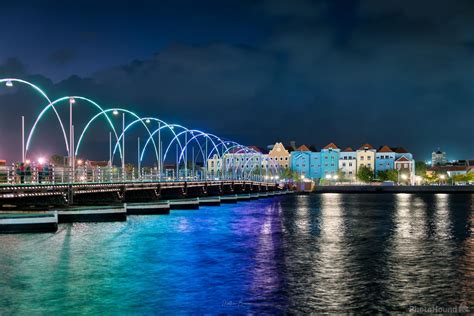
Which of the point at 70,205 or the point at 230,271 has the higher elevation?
the point at 70,205

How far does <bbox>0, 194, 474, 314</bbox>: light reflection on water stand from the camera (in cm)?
2395

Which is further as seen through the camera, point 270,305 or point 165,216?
point 165,216

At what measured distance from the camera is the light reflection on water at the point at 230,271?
24.0m

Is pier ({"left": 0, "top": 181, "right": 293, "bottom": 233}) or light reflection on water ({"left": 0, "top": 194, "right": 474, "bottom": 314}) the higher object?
pier ({"left": 0, "top": 181, "right": 293, "bottom": 233})

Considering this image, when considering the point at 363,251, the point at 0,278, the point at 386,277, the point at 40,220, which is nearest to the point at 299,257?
the point at 363,251

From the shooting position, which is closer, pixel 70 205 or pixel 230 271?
pixel 230 271

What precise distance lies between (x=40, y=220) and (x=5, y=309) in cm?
2419

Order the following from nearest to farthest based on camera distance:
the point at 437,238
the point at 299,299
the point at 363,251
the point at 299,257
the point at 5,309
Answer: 1. the point at 5,309
2. the point at 299,299
3. the point at 299,257
4. the point at 363,251
5. the point at 437,238

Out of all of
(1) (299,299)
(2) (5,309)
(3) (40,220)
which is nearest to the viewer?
(2) (5,309)

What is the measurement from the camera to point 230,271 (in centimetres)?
3181

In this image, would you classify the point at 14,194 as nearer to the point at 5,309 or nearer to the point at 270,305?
the point at 5,309

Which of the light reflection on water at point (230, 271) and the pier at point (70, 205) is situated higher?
the pier at point (70, 205)

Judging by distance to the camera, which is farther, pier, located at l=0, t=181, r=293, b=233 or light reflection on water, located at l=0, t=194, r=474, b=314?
pier, located at l=0, t=181, r=293, b=233

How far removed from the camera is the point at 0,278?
28578 millimetres
